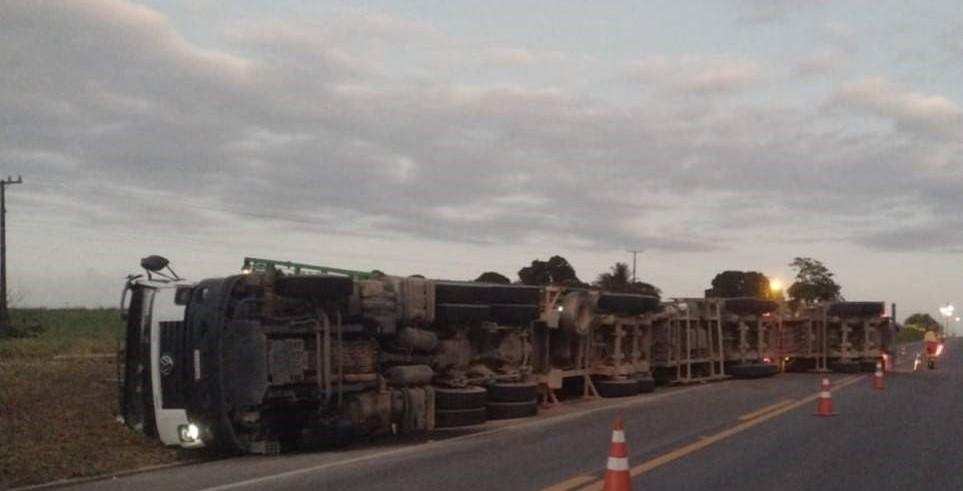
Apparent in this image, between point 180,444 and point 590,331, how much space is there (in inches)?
507

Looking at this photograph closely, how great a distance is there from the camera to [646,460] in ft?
45.3

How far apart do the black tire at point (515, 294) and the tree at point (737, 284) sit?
211 feet

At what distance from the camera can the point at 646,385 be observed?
28234 millimetres

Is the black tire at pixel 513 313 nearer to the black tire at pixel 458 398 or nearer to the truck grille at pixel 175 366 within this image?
the black tire at pixel 458 398

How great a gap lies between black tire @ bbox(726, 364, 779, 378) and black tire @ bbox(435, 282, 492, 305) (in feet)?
53.9

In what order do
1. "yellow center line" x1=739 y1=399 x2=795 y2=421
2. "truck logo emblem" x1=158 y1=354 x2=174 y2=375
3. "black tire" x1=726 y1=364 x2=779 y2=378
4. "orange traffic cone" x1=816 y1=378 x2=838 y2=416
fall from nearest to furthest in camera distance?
"truck logo emblem" x1=158 y1=354 x2=174 y2=375, "yellow center line" x1=739 y1=399 x2=795 y2=421, "orange traffic cone" x1=816 y1=378 x2=838 y2=416, "black tire" x1=726 y1=364 x2=779 y2=378

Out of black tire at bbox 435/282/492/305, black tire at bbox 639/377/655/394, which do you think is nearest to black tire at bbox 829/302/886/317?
black tire at bbox 639/377/655/394

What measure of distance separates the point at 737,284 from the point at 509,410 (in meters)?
74.1

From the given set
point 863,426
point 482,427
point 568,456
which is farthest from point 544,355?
point 568,456

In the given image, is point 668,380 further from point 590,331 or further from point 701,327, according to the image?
point 590,331

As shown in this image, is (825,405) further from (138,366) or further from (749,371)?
(749,371)

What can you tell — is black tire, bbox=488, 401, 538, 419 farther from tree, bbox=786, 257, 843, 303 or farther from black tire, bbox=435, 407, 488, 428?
tree, bbox=786, 257, 843, 303

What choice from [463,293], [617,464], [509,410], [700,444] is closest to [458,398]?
[463,293]

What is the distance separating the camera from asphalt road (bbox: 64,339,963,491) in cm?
1210
